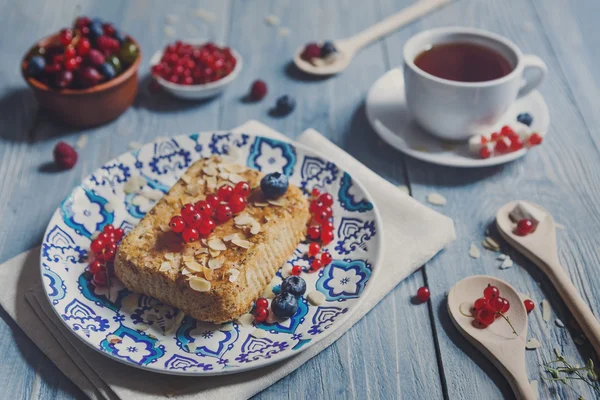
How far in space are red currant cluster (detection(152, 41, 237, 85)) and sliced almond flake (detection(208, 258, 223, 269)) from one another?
1.17 m

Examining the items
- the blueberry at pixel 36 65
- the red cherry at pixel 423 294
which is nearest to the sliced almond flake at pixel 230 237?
the red cherry at pixel 423 294

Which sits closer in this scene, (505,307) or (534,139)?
(505,307)

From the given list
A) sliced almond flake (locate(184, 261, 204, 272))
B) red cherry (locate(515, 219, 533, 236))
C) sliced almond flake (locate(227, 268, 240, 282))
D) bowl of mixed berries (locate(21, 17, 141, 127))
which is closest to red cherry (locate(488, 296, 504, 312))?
red cherry (locate(515, 219, 533, 236))

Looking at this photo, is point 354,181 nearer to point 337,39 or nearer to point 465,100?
point 465,100

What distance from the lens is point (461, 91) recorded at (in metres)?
2.14

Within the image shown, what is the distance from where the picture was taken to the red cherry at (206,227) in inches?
69.5

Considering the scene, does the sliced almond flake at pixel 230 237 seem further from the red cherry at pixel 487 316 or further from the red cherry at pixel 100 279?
the red cherry at pixel 487 316

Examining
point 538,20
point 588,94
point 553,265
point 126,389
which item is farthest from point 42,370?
point 538,20

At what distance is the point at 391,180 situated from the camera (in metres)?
2.27

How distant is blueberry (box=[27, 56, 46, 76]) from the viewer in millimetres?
2348

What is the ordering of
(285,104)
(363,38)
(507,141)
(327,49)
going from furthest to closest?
1. (363,38)
2. (327,49)
3. (285,104)
4. (507,141)

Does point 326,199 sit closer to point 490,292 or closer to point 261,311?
point 261,311

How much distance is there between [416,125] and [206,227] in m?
1.07

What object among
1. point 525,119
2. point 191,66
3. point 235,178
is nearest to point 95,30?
point 191,66
